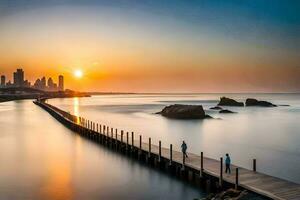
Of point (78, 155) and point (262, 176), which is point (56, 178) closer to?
point (78, 155)

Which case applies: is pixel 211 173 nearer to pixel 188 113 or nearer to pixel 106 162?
pixel 106 162

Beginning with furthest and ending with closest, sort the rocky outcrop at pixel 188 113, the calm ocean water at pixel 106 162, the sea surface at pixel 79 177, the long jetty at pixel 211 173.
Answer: the rocky outcrop at pixel 188 113 → the calm ocean water at pixel 106 162 → the sea surface at pixel 79 177 → the long jetty at pixel 211 173

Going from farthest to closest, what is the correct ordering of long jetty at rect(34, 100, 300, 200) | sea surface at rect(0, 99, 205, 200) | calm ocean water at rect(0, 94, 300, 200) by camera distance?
calm ocean water at rect(0, 94, 300, 200) < sea surface at rect(0, 99, 205, 200) < long jetty at rect(34, 100, 300, 200)

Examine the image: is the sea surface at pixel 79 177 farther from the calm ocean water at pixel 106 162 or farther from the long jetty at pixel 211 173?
the long jetty at pixel 211 173

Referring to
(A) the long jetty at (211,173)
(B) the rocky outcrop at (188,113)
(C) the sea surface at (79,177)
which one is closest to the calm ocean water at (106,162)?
(C) the sea surface at (79,177)

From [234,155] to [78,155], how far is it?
732 inches

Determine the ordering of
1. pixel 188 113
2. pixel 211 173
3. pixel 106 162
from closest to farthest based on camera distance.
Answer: pixel 211 173
pixel 106 162
pixel 188 113

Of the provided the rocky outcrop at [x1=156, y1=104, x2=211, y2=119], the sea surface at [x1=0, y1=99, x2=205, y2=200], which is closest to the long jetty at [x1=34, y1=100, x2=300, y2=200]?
the sea surface at [x1=0, y1=99, x2=205, y2=200]

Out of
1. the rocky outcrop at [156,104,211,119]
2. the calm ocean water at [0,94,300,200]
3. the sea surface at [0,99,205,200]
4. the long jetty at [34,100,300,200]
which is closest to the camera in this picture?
the long jetty at [34,100,300,200]

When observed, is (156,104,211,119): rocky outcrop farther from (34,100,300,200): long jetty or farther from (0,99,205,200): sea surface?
(34,100,300,200): long jetty

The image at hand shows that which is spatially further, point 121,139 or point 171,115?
point 171,115

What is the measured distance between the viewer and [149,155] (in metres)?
34.6

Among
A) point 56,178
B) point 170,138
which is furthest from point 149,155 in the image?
point 170,138

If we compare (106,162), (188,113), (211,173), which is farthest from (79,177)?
(188,113)
